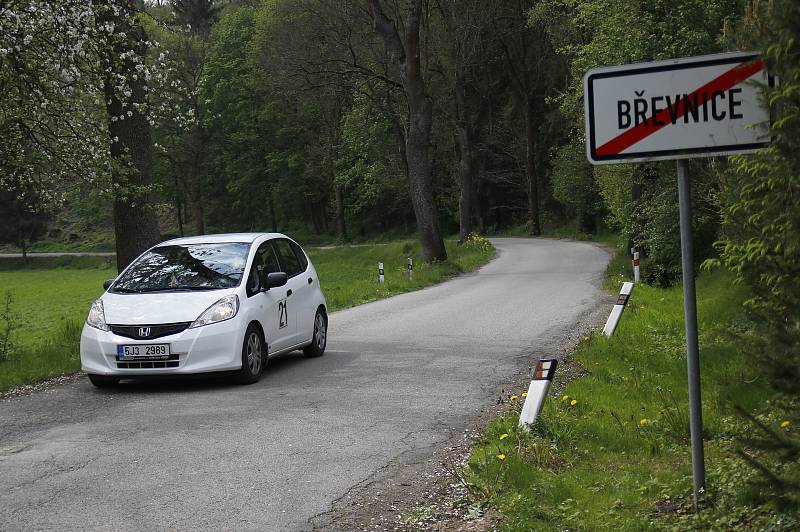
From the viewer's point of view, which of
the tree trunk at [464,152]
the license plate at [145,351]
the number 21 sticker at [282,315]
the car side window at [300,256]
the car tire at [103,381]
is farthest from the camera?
the tree trunk at [464,152]

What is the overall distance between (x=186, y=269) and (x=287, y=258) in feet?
5.87

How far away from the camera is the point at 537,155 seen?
66188 millimetres

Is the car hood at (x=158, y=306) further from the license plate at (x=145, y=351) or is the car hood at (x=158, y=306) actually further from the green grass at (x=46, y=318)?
the green grass at (x=46, y=318)

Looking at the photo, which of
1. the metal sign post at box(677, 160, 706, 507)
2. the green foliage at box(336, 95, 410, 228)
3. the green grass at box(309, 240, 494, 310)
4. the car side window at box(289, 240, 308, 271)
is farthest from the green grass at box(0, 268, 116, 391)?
the green foliage at box(336, 95, 410, 228)

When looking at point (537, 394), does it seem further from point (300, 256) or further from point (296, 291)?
point (300, 256)

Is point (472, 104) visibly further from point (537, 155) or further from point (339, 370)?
point (339, 370)

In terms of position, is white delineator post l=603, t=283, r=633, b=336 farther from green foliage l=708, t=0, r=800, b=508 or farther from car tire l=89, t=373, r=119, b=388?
green foliage l=708, t=0, r=800, b=508

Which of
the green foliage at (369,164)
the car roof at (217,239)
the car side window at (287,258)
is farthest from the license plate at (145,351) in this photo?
the green foliage at (369,164)

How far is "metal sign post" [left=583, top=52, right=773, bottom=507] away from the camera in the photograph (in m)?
4.78

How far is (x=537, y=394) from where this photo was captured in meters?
7.76

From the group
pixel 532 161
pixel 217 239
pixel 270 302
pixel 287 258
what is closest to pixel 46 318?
pixel 287 258

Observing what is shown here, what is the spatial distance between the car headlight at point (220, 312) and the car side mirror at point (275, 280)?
812 millimetres

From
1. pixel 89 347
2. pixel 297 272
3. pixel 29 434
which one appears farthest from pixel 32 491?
pixel 297 272

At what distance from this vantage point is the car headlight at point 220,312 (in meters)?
10.8
